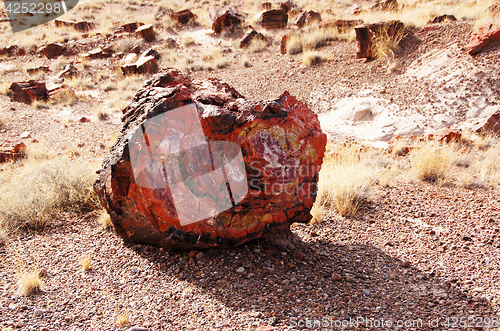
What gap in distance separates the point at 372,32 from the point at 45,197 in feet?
30.9

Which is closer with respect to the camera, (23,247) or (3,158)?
(23,247)

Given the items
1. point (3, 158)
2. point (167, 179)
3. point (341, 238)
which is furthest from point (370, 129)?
point (3, 158)

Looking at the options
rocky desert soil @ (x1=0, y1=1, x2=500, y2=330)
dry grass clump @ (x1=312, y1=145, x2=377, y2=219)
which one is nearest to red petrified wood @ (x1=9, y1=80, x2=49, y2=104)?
rocky desert soil @ (x1=0, y1=1, x2=500, y2=330)

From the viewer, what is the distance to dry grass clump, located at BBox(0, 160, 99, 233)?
3590 millimetres

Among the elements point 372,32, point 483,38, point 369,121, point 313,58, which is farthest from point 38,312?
point 313,58

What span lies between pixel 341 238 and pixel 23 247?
3174 millimetres

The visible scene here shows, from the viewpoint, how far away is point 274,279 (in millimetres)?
2697

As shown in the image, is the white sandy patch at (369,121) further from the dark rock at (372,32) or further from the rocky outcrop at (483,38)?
the rocky outcrop at (483,38)

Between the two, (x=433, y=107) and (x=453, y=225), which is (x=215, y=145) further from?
(x=433, y=107)

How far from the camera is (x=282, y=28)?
52.2 ft

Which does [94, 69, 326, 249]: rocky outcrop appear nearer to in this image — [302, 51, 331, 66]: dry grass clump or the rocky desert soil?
the rocky desert soil

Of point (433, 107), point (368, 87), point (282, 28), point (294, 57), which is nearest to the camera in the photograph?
point (433, 107)

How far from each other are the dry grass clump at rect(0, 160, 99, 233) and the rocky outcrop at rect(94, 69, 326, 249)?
1.24 m

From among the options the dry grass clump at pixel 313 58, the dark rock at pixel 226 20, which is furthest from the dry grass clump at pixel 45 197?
the dark rock at pixel 226 20
